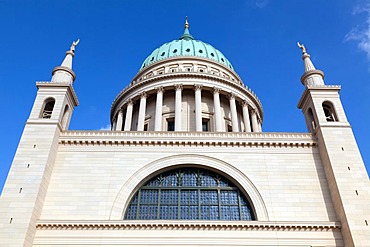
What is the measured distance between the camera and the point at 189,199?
2161 centimetres

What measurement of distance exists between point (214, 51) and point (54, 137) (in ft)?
102

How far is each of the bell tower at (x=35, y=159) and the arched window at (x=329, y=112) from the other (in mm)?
19723

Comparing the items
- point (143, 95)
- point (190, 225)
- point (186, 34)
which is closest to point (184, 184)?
point (190, 225)

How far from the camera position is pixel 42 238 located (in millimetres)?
18891

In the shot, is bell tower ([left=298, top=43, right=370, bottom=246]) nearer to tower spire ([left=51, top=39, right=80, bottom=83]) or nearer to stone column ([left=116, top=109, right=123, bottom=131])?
tower spire ([left=51, top=39, right=80, bottom=83])

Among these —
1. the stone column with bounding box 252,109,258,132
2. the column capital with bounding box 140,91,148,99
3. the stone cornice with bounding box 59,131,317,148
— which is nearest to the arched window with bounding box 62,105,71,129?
the stone cornice with bounding box 59,131,317,148

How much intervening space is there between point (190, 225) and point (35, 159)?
10.6 meters

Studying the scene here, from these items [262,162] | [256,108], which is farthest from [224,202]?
[256,108]

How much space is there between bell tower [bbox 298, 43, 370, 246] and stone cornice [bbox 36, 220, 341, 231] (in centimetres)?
118

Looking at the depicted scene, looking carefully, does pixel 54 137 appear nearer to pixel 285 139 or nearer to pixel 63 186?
pixel 63 186

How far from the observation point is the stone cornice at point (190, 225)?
19.2 metres

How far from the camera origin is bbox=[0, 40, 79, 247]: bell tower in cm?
1833

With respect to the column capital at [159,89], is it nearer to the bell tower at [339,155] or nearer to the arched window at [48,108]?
the arched window at [48,108]

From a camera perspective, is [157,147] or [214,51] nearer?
[157,147]
